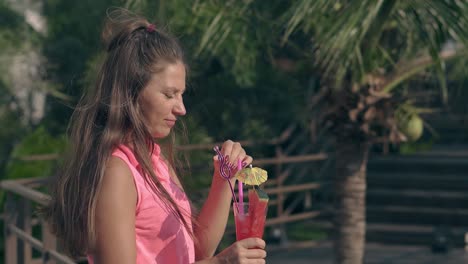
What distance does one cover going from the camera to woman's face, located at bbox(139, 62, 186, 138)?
2018mm

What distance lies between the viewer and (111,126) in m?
2.01

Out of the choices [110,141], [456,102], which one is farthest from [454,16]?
[456,102]

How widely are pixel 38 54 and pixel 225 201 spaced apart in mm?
7676

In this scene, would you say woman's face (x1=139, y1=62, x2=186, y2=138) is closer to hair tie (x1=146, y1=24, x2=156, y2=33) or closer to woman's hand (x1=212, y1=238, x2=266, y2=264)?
hair tie (x1=146, y1=24, x2=156, y2=33)

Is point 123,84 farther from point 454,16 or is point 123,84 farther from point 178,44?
point 454,16

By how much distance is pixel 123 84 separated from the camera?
6.61 ft

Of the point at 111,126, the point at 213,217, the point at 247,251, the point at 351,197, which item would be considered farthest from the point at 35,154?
the point at 247,251

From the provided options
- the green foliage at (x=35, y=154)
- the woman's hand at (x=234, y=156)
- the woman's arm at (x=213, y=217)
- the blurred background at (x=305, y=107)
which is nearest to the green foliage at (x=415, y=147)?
the blurred background at (x=305, y=107)

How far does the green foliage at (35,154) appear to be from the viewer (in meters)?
8.03

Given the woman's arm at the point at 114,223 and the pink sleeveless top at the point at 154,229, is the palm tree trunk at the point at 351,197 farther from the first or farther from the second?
the woman's arm at the point at 114,223

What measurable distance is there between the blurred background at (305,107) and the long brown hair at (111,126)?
1.79m

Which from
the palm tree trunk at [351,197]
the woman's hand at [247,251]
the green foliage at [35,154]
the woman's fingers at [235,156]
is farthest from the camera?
the green foliage at [35,154]

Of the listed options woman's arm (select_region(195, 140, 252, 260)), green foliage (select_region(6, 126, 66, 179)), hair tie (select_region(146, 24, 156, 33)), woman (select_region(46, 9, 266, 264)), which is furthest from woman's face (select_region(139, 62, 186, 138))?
green foliage (select_region(6, 126, 66, 179))

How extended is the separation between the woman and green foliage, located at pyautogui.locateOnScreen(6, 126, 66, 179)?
6.03 m
